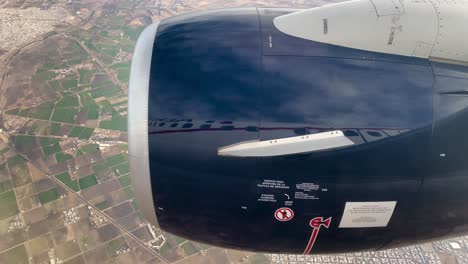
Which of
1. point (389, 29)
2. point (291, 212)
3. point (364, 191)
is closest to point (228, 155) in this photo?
point (291, 212)

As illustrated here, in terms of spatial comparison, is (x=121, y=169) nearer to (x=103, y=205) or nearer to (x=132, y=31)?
(x=103, y=205)

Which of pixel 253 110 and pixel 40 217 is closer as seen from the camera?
pixel 253 110

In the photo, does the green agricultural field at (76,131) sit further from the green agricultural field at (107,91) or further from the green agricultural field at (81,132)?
the green agricultural field at (107,91)

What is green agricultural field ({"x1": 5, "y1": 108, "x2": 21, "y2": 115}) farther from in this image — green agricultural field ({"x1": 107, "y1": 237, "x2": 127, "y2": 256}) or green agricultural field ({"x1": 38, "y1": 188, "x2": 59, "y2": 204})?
green agricultural field ({"x1": 107, "y1": 237, "x2": 127, "y2": 256})

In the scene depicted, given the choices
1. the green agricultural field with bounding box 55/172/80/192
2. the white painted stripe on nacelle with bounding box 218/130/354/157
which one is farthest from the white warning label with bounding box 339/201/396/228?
the green agricultural field with bounding box 55/172/80/192

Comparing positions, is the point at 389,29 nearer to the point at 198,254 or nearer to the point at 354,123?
the point at 354,123

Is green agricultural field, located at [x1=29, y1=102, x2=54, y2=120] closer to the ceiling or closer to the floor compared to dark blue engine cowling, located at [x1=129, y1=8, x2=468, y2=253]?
closer to the floor

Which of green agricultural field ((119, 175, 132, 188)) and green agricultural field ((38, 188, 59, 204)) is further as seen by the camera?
green agricultural field ((119, 175, 132, 188))
